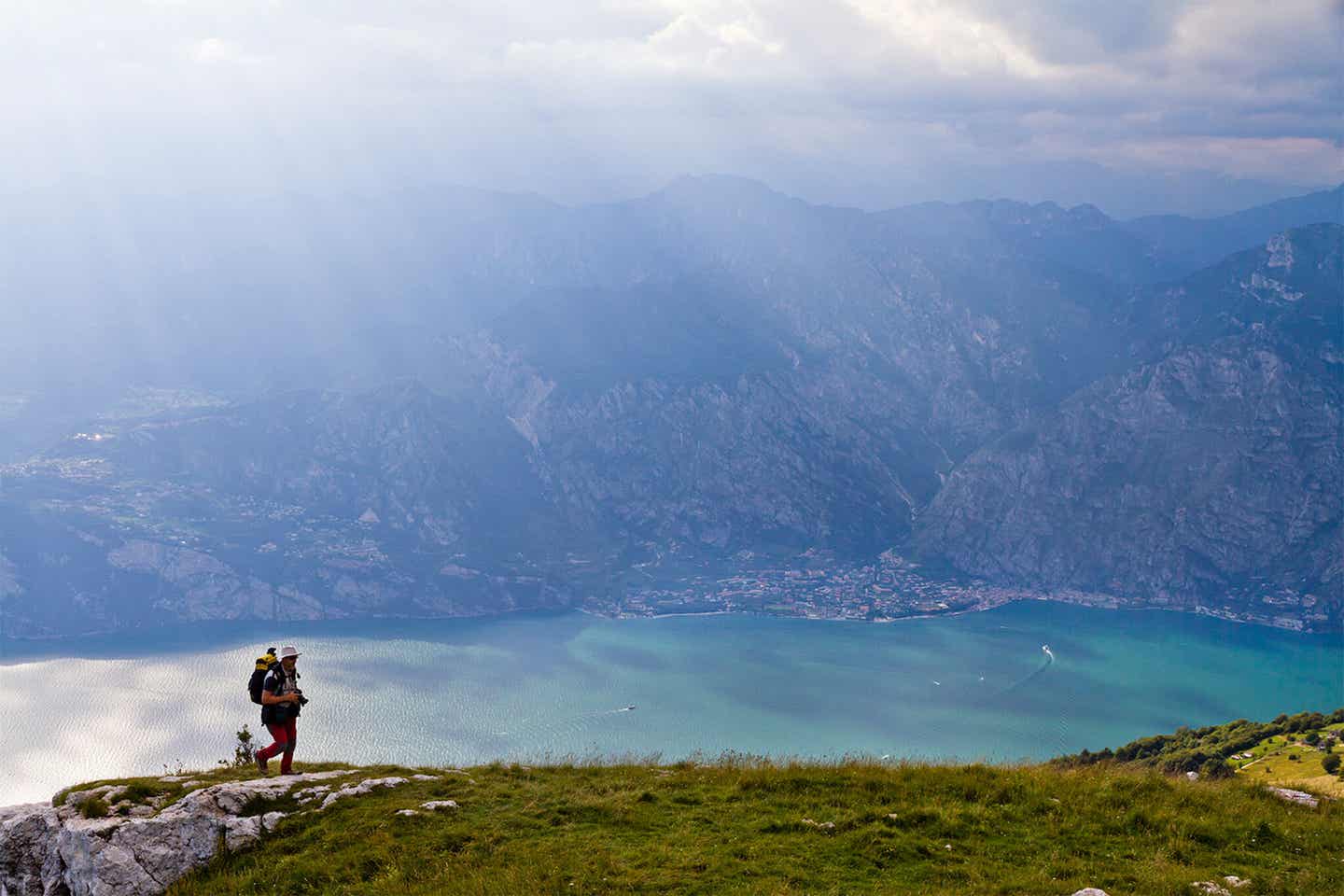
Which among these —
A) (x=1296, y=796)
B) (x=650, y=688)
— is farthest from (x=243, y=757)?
(x=650, y=688)

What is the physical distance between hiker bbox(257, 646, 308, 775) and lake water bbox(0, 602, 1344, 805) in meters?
74.5

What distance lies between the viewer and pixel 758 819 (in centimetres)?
1321

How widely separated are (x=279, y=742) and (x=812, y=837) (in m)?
10.5

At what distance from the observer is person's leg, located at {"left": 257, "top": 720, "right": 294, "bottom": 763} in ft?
53.2

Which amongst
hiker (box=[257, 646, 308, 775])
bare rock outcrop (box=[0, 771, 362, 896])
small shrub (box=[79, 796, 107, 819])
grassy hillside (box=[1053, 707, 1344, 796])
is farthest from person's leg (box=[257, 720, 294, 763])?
grassy hillside (box=[1053, 707, 1344, 796])

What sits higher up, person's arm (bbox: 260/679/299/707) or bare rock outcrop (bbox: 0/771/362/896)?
person's arm (bbox: 260/679/299/707)

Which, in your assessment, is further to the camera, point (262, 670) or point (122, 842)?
point (262, 670)

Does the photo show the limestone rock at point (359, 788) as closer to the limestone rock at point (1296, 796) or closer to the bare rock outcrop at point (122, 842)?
the bare rock outcrop at point (122, 842)

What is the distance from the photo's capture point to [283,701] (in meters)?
16.0

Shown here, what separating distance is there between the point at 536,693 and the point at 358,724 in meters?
27.5

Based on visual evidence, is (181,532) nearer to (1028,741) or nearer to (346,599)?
(346,599)

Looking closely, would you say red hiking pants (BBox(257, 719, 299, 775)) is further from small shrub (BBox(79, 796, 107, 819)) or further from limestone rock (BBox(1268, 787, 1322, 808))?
limestone rock (BBox(1268, 787, 1322, 808))

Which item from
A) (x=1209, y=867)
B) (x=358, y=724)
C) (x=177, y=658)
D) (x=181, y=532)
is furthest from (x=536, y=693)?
(x=1209, y=867)

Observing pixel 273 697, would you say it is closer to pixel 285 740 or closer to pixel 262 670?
pixel 262 670
